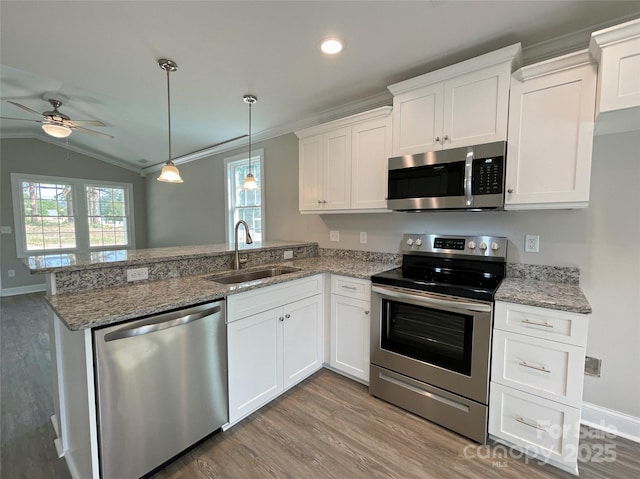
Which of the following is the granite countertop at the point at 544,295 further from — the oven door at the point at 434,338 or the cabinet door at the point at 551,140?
the cabinet door at the point at 551,140

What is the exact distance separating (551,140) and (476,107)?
498 millimetres

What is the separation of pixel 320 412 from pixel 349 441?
317 millimetres

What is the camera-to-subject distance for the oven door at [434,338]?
1.67m

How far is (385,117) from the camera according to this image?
92.5 inches

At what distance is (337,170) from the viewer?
8.80 ft

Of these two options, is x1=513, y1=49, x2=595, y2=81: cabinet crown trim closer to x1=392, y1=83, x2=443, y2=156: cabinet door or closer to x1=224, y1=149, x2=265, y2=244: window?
x1=392, y1=83, x2=443, y2=156: cabinet door

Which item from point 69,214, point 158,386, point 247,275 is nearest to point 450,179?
point 247,275

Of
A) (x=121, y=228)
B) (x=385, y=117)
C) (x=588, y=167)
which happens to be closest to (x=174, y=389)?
(x=385, y=117)

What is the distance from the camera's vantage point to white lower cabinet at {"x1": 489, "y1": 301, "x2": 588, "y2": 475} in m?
1.45

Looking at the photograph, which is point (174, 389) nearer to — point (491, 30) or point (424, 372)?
point (424, 372)

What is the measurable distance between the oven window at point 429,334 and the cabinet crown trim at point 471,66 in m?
1.63

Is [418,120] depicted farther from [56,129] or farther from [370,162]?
[56,129]

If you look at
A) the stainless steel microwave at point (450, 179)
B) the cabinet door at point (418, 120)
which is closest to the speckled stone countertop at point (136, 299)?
the stainless steel microwave at point (450, 179)

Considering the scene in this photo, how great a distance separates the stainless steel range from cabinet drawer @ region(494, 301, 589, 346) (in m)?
0.08
